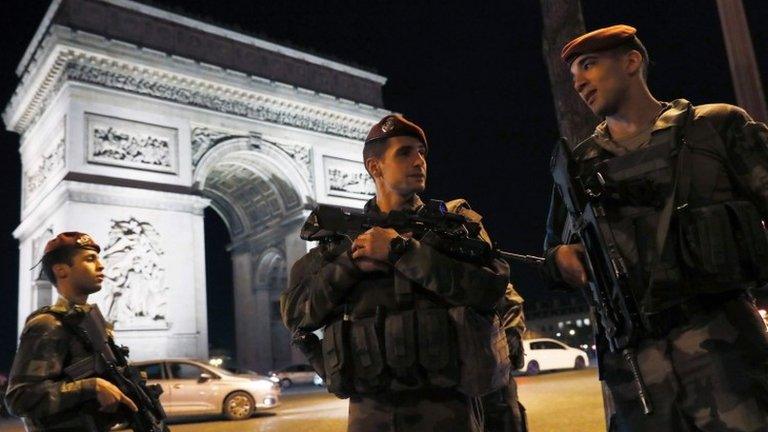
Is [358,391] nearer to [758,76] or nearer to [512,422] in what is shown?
[512,422]

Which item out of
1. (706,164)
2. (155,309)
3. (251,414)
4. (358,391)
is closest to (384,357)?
(358,391)

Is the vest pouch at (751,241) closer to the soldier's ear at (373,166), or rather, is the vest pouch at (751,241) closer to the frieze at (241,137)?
the soldier's ear at (373,166)

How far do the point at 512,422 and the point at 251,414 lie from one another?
947 centimetres

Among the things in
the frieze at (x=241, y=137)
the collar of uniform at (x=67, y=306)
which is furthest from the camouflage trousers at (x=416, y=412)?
the frieze at (x=241, y=137)

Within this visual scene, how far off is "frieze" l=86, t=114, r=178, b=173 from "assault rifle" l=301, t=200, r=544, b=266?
17882 mm

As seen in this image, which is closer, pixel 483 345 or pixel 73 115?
pixel 483 345

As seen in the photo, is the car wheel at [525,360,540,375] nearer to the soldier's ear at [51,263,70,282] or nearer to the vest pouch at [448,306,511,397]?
the soldier's ear at [51,263,70,282]

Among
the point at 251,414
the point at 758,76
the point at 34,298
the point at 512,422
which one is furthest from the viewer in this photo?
the point at 34,298

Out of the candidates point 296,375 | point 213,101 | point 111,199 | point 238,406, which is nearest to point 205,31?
point 213,101

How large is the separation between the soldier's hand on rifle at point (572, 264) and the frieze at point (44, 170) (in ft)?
62.6

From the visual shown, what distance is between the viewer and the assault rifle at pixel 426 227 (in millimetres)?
2289

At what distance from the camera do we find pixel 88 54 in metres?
18.7

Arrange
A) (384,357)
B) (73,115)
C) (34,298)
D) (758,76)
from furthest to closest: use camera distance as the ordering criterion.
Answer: (34,298), (73,115), (758,76), (384,357)

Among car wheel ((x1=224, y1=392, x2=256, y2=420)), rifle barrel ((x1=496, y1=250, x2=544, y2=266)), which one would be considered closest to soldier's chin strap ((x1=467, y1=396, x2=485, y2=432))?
rifle barrel ((x1=496, y1=250, x2=544, y2=266))
